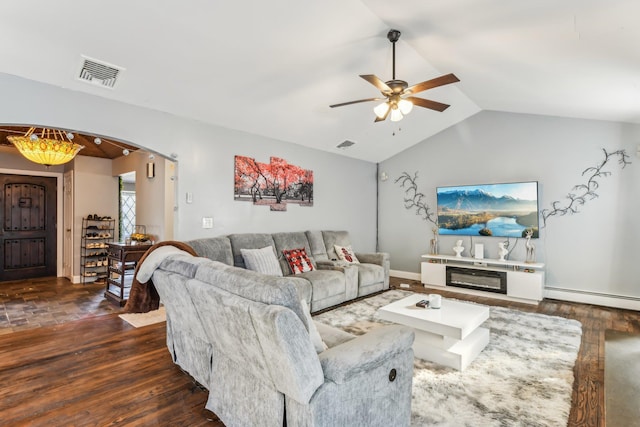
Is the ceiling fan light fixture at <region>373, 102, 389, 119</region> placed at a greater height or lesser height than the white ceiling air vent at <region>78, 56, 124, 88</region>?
lesser

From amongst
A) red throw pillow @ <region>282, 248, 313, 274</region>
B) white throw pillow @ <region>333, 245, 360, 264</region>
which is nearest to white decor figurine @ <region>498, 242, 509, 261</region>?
white throw pillow @ <region>333, 245, 360, 264</region>

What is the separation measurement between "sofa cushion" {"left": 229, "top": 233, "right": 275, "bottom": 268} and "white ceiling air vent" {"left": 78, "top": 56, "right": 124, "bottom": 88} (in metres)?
2.15

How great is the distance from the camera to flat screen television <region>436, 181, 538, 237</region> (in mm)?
5332

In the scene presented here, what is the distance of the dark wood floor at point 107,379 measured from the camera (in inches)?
83.3

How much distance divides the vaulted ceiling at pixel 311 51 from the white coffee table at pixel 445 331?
8.28 ft

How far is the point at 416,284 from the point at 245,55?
4867mm

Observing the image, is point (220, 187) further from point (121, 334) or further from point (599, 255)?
point (599, 255)

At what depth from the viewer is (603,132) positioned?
4.76 metres

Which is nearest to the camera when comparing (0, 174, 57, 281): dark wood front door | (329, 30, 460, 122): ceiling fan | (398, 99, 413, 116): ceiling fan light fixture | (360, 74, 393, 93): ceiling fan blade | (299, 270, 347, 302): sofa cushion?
(360, 74, 393, 93): ceiling fan blade

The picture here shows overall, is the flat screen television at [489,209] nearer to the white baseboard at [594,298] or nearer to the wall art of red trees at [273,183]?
the white baseboard at [594,298]

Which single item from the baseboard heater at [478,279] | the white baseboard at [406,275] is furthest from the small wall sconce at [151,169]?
the baseboard heater at [478,279]

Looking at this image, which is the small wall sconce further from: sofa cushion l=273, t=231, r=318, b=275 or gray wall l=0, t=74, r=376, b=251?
sofa cushion l=273, t=231, r=318, b=275

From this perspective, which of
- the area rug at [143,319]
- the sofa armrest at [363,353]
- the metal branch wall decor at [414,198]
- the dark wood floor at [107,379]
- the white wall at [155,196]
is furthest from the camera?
the metal branch wall decor at [414,198]

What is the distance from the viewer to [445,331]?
9.12 feet
